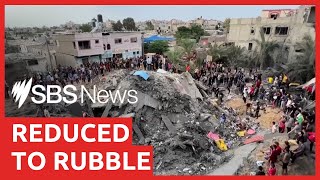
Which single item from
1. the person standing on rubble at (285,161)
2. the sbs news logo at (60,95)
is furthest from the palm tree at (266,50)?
the person standing on rubble at (285,161)

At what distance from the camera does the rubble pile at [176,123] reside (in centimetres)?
1046

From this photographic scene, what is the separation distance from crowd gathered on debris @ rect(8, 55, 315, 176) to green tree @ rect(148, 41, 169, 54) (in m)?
13.4

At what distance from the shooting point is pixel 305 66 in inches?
700

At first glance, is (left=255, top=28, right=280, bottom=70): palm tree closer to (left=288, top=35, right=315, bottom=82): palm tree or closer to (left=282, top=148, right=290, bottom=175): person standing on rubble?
(left=288, top=35, right=315, bottom=82): palm tree

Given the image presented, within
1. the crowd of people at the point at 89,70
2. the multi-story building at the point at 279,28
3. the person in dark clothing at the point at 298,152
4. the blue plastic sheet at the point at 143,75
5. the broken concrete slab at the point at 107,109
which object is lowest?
the broken concrete slab at the point at 107,109

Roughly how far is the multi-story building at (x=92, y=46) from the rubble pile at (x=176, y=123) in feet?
35.6

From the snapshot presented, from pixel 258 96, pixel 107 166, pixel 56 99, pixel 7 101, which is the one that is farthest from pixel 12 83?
pixel 258 96

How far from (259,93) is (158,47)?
20966 mm

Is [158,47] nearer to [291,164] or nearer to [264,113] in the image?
[264,113]

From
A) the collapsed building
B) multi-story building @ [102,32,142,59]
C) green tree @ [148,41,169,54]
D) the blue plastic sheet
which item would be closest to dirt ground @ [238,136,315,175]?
the collapsed building

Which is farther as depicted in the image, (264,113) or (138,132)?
(264,113)

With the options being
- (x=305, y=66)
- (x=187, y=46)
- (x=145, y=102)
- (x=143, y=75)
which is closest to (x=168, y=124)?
(x=145, y=102)

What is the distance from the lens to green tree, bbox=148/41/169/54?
34.8 meters

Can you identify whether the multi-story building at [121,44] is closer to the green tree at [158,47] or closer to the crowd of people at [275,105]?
the green tree at [158,47]
